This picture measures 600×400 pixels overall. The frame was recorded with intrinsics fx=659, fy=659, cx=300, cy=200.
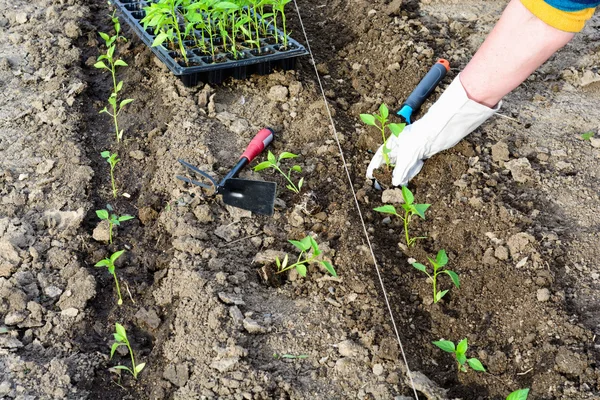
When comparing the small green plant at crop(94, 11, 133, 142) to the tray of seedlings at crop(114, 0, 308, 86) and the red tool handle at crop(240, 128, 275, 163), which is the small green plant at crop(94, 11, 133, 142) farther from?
the red tool handle at crop(240, 128, 275, 163)

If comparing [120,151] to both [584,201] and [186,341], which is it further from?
[584,201]

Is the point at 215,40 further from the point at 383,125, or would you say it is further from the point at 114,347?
the point at 114,347

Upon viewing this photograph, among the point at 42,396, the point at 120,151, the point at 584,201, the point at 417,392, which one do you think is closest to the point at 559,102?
the point at 584,201

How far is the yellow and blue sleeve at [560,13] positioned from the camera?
2250mm

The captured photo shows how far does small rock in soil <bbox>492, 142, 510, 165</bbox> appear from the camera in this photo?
10.2 ft

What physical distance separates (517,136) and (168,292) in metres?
1.89

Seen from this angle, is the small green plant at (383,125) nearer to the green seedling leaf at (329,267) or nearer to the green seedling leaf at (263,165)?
the green seedling leaf at (263,165)

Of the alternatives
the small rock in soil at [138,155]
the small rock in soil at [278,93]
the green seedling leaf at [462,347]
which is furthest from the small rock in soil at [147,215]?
the green seedling leaf at [462,347]

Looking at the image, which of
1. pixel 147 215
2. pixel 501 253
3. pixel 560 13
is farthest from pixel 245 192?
pixel 560 13

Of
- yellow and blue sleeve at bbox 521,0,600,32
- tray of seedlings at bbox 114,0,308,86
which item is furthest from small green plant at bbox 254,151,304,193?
yellow and blue sleeve at bbox 521,0,600,32

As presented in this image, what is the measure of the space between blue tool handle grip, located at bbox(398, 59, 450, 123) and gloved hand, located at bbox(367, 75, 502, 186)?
0.77ft

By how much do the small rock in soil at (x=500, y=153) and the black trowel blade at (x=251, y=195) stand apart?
3.62ft

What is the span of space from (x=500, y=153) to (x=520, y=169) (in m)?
0.13

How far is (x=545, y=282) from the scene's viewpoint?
8.28ft
